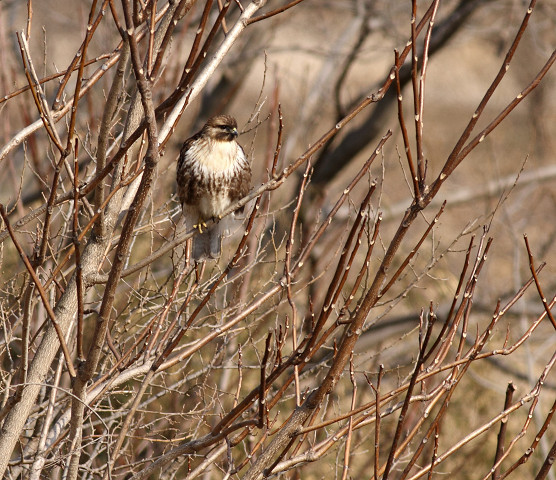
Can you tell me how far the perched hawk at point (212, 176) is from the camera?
13.9ft

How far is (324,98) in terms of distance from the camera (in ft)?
28.8

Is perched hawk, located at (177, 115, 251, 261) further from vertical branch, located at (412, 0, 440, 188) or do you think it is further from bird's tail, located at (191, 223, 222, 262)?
vertical branch, located at (412, 0, 440, 188)

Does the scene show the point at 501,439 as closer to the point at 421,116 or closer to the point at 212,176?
the point at 421,116

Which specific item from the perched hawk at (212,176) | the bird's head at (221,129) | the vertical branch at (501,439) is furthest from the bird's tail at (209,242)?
the vertical branch at (501,439)

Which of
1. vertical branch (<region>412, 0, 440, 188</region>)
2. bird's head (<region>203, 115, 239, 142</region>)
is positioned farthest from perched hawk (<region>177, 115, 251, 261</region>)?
vertical branch (<region>412, 0, 440, 188</region>)

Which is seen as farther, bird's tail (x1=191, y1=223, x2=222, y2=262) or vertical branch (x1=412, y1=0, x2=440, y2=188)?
bird's tail (x1=191, y1=223, x2=222, y2=262)

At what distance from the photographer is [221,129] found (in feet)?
13.9

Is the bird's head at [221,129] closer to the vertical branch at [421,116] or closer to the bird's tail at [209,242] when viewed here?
the bird's tail at [209,242]

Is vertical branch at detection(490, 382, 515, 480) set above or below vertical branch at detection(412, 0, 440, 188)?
below

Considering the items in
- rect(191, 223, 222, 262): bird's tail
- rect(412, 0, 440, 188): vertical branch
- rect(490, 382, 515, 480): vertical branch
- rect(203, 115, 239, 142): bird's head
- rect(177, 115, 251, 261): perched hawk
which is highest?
rect(203, 115, 239, 142): bird's head

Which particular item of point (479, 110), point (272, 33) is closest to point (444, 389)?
point (479, 110)

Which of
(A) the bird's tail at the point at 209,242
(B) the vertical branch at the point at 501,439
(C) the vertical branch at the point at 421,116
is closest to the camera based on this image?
(C) the vertical branch at the point at 421,116

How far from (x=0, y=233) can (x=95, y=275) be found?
394 millimetres

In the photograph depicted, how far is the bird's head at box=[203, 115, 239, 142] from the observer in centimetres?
420
